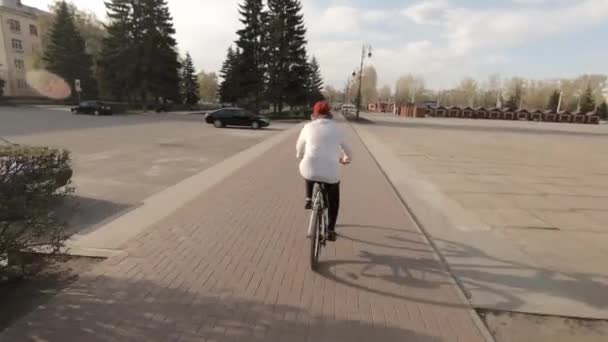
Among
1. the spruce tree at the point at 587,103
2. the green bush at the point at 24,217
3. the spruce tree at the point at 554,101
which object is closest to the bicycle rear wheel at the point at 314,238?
the green bush at the point at 24,217

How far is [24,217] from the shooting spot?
310cm

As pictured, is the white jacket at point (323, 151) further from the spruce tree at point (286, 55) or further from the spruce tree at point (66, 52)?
the spruce tree at point (66, 52)

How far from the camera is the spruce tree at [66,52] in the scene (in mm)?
55312

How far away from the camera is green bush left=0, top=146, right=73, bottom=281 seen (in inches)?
119

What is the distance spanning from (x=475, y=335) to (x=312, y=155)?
7.98 feet

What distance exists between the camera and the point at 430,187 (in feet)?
28.6

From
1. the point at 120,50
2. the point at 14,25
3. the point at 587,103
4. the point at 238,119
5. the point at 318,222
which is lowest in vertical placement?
the point at 318,222

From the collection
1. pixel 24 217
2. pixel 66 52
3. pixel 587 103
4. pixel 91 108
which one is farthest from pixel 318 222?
pixel 587 103

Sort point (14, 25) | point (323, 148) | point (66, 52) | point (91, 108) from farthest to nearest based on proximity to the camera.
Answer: point (14, 25)
point (66, 52)
point (91, 108)
point (323, 148)

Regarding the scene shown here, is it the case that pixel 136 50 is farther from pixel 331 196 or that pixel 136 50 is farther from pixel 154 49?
pixel 331 196

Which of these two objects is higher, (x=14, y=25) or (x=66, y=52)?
(x=14, y=25)

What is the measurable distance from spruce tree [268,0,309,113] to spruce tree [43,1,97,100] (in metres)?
34.6

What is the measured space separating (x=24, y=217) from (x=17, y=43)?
87.2 m

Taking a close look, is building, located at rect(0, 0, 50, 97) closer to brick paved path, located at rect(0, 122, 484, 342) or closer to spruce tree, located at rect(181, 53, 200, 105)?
spruce tree, located at rect(181, 53, 200, 105)
